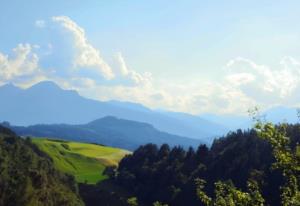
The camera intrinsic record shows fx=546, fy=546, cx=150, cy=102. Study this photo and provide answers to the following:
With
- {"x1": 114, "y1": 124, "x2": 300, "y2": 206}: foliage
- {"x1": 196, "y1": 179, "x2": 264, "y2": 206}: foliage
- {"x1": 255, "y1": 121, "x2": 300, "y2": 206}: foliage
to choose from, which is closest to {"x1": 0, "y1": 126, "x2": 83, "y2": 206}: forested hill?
{"x1": 114, "y1": 124, "x2": 300, "y2": 206}: foliage

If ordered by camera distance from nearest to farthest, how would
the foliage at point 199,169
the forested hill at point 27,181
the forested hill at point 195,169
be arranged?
the forested hill at point 27,181 → the foliage at point 199,169 → the forested hill at point 195,169

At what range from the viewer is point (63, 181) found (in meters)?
142

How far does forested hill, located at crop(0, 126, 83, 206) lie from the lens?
107688 mm

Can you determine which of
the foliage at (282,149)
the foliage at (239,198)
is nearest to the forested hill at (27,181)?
the foliage at (239,198)

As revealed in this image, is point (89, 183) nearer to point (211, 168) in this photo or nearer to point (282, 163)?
point (211, 168)

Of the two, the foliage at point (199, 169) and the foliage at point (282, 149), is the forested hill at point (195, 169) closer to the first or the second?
the foliage at point (199, 169)

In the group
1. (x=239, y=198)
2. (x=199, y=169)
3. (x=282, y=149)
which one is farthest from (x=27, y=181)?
(x=282, y=149)

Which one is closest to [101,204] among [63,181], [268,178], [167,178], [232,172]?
[63,181]

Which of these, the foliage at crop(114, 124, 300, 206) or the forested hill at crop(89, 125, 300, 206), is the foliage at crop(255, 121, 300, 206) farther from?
the forested hill at crop(89, 125, 300, 206)

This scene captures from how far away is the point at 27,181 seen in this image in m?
110

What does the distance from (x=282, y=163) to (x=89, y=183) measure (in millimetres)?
161309

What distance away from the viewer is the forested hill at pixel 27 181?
10769cm

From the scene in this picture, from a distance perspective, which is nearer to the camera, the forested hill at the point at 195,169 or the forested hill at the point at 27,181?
the forested hill at the point at 27,181

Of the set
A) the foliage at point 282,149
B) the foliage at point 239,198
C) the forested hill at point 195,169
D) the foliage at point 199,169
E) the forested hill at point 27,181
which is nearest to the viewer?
the foliage at point 282,149
